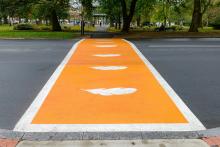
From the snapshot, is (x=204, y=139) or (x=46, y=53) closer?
(x=204, y=139)

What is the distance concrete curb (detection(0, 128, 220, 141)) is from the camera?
5359 mm

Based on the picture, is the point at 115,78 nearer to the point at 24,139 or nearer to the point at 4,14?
the point at 24,139

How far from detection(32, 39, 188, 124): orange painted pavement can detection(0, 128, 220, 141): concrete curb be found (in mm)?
581

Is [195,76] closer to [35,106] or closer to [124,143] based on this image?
[35,106]

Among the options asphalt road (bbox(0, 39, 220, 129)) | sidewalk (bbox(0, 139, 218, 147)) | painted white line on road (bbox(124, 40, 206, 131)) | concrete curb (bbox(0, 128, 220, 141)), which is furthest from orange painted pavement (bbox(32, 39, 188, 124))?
sidewalk (bbox(0, 139, 218, 147))

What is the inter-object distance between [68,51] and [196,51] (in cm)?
529

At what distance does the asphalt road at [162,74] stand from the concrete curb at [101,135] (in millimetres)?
478

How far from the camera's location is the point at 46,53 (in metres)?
15.7

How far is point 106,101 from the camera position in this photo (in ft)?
24.4

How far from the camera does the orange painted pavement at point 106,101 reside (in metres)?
6.31

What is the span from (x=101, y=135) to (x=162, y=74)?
5.50m

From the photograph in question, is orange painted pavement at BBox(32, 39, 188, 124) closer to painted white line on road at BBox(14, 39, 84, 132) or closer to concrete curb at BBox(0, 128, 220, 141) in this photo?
painted white line on road at BBox(14, 39, 84, 132)

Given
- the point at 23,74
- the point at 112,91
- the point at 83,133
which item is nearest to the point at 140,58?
the point at 23,74

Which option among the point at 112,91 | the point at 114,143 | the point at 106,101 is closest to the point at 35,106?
the point at 106,101
